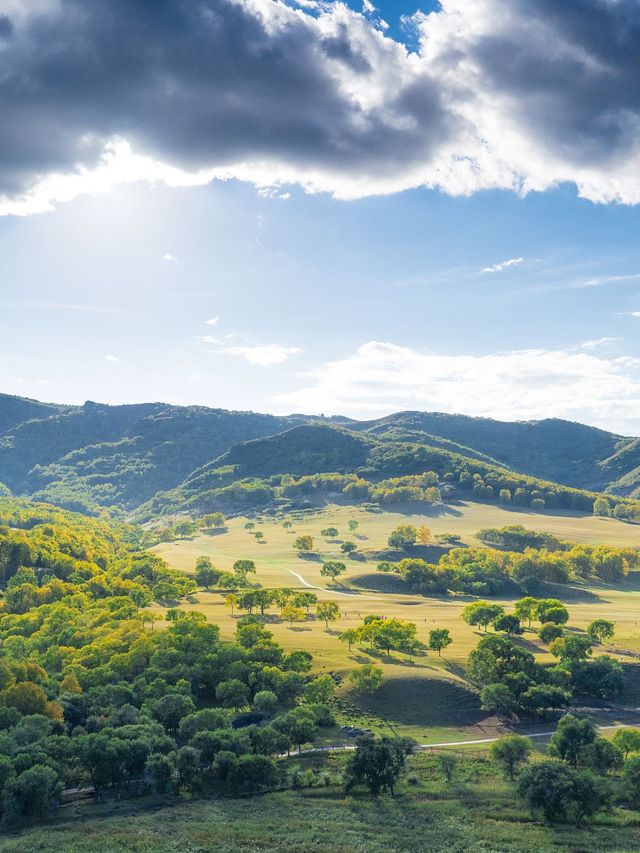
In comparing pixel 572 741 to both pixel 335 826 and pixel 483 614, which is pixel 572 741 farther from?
pixel 483 614

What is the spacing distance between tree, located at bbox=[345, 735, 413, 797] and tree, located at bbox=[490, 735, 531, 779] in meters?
12.6

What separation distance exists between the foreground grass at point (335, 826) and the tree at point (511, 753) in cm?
264

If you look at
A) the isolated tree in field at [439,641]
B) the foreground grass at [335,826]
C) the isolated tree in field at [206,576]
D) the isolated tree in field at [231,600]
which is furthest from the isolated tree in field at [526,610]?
the isolated tree in field at [206,576]

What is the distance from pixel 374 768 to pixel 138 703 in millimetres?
41196

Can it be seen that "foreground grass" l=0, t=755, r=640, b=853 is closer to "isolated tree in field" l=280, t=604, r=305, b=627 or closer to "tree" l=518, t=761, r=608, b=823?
"tree" l=518, t=761, r=608, b=823

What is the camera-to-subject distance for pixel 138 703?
94.1m

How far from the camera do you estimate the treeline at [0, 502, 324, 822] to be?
72.8 m

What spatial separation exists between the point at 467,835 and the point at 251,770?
2575 cm

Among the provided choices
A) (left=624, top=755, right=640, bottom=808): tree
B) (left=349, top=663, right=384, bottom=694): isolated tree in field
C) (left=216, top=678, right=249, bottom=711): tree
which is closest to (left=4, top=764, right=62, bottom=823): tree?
(left=216, top=678, right=249, bottom=711): tree

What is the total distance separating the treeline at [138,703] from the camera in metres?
72.8

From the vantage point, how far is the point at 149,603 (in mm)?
159375

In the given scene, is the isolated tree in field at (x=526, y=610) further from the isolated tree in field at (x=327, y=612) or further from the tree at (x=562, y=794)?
the tree at (x=562, y=794)

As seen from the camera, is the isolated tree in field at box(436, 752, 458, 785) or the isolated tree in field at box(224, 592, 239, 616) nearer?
the isolated tree in field at box(436, 752, 458, 785)

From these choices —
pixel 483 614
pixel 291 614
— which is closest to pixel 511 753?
pixel 483 614
